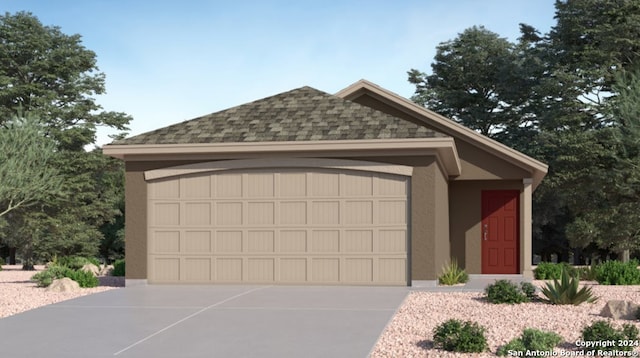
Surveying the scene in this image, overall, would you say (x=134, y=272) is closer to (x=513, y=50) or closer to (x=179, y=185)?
(x=179, y=185)

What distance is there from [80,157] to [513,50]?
2486 centimetres

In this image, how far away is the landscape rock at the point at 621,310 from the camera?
1242 centimetres

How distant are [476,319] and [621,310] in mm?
2393

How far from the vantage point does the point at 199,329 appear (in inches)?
451

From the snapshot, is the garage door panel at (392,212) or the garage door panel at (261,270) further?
the garage door panel at (261,270)

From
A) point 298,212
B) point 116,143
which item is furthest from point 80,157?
point 298,212

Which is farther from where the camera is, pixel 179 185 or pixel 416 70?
pixel 416 70

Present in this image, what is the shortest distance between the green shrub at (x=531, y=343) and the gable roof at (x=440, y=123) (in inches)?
504

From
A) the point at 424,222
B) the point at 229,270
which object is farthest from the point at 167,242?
the point at 424,222

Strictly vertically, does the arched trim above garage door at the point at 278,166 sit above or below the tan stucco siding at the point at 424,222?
above

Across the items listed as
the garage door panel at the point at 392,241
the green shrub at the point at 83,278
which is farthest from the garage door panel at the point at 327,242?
the green shrub at the point at 83,278

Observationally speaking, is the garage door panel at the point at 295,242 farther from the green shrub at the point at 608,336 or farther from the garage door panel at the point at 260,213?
the green shrub at the point at 608,336

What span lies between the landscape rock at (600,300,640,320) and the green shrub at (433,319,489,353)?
3570mm

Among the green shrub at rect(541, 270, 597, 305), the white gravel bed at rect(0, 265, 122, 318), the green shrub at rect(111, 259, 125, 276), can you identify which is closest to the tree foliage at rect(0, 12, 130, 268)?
the green shrub at rect(111, 259, 125, 276)
